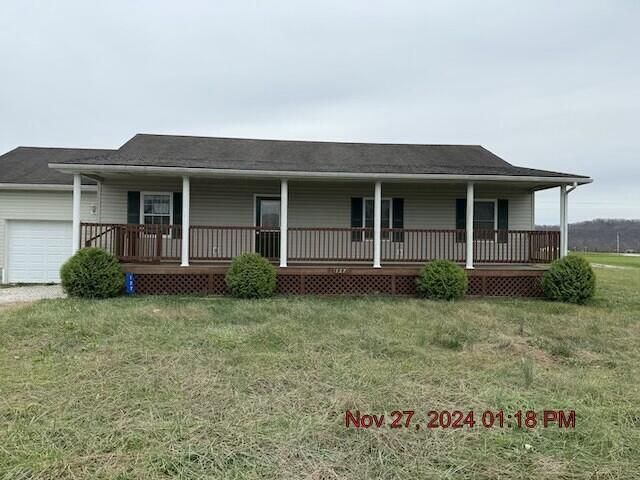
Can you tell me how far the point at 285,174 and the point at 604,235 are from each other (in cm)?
5962

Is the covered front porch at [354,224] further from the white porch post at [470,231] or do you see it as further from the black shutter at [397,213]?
the white porch post at [470,231]

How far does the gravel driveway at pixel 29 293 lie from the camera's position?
9.22 metres

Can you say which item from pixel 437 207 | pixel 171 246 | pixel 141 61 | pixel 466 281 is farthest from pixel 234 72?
pixel 466 281

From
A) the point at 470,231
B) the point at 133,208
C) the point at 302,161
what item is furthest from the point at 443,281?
the point at 133,208

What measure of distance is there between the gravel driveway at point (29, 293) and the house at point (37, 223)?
79cm

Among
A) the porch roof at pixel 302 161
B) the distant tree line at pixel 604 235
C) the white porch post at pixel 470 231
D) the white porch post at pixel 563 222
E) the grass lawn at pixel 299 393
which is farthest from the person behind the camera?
the distant tree line at pixel 604 235

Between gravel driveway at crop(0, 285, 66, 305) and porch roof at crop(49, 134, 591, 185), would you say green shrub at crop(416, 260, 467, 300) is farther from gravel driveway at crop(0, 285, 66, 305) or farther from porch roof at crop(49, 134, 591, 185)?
gravel driveway at crop(0, 285, 66, 305)

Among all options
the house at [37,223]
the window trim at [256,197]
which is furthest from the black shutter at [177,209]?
the house at [37,223]

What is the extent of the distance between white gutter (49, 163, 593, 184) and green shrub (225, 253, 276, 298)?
1.95 metres

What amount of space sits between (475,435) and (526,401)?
943mm

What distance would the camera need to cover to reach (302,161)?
11305 mm

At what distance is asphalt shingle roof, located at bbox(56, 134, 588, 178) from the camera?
32.8 ft

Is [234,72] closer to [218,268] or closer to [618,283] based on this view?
[218,268]

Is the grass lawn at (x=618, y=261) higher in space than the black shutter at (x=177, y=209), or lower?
lower
